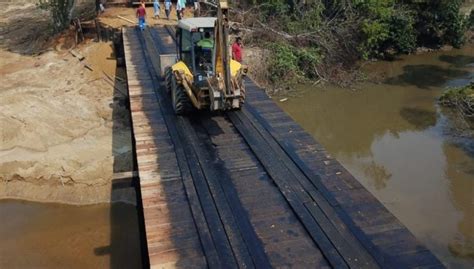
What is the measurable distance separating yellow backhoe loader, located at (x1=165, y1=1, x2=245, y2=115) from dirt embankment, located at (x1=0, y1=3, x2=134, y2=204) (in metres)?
4.15

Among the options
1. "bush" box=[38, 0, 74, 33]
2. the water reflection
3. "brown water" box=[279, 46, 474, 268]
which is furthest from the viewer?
"bush" box=[38, 0, 74, 33]

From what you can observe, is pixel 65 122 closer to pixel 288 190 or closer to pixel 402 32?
pixel 288 190

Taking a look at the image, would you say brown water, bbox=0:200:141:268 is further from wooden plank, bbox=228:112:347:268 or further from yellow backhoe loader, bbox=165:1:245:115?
wooden plank, bbox=228:112:347:268

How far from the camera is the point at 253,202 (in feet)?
28.2

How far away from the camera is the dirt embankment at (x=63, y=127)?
14.5m

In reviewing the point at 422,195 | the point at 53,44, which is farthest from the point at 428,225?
the point at 53,44

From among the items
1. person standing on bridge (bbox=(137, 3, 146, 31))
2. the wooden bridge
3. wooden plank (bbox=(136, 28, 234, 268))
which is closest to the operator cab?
the wooden bridge

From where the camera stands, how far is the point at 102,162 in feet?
49.8

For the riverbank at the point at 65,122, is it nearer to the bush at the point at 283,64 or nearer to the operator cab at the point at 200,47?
the operator cab at the point at 200,47

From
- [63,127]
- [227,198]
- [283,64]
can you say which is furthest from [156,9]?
[227,198]

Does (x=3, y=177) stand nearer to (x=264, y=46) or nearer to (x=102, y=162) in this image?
(x=102, y=162)

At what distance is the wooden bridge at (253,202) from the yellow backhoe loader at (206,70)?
28.5 inches

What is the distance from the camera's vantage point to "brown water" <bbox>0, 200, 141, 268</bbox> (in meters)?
11.8

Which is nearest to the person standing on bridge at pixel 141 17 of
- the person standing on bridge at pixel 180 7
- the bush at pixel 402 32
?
the person standing on bridge at pixel 180 7
